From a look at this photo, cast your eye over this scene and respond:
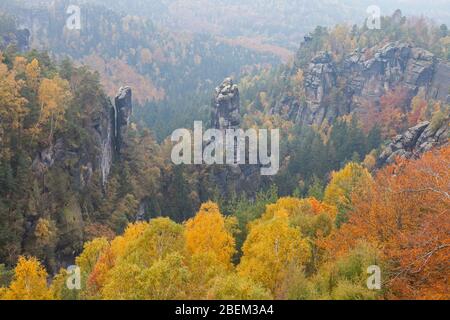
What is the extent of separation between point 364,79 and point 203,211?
99460mm

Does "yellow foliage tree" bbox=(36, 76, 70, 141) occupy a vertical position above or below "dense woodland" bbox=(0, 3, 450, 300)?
above

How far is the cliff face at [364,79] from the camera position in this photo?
420ft

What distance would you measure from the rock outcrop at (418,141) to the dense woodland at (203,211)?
9.75ft

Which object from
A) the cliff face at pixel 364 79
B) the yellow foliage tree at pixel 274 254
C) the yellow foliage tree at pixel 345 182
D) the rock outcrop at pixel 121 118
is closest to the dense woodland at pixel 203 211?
the yellow foliage tree at pixel 274 254

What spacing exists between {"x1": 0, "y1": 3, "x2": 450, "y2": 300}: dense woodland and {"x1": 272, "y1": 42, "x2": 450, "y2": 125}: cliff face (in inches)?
133

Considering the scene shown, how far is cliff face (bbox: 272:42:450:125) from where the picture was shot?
128 m

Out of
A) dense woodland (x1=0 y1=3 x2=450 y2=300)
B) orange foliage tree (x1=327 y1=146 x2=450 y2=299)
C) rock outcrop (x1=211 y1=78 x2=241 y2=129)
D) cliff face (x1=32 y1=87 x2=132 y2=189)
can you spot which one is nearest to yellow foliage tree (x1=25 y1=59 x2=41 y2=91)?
dense woodland (x1=0 y1=3 x2=450 y2=300)

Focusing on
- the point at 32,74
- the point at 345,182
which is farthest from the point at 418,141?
the point at 32,74

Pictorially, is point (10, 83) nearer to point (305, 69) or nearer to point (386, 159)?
point (386, 159)

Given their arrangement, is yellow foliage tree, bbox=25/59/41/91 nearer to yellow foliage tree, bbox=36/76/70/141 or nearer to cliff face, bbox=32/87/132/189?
yellow foliage tree, bbox=36/76/70/141
